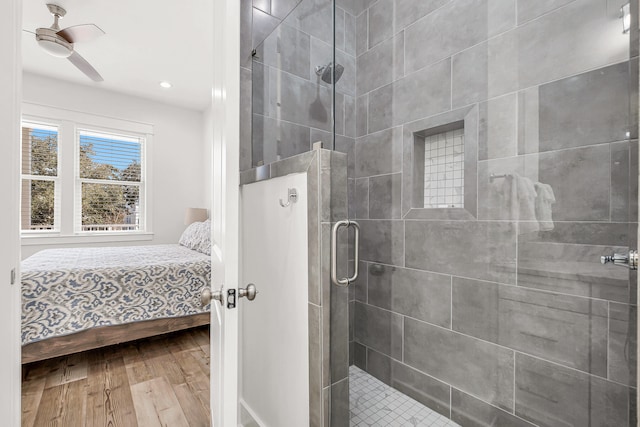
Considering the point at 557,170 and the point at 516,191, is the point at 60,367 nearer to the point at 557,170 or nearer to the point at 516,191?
the point at 516,191

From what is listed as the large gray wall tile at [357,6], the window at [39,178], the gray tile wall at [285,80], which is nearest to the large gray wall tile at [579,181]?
the gray tile wall at [285,80]

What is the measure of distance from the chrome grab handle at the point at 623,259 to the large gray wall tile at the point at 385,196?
92 centimetres

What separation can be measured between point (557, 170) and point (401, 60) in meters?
1.06

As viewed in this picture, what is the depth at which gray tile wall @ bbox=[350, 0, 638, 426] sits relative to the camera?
1.12 m

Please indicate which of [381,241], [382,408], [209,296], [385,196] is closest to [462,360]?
[382,408]

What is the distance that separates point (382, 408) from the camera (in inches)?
65.1

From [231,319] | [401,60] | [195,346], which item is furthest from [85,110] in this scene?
[231,319]

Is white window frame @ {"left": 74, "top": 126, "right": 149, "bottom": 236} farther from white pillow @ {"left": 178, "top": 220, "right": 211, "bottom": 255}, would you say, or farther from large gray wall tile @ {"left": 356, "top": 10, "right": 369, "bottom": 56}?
large gray wall tile @ {"left": 356, "top": 10, "right": 369, "bottom": 56}

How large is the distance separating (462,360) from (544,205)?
864mm

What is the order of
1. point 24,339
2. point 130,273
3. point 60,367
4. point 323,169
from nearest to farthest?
point 323,169 → point 24,339 → point 60,367 → point 130,273

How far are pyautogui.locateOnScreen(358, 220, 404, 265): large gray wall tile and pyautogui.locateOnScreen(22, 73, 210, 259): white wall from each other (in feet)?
11.6

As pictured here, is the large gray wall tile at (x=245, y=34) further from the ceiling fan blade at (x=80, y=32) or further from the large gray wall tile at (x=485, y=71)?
the ceiling fan blade at (x=80, y=32)

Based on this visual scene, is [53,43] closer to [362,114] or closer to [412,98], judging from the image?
[362,114]

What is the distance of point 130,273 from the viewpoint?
2.48 metres
